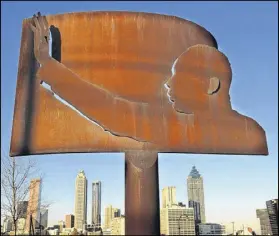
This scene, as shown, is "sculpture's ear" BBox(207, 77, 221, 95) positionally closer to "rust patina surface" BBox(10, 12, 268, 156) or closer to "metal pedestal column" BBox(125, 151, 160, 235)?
"rust patina surface" BBox(10, 12, 268, 156)

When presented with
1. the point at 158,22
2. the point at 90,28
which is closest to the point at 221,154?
the point at 158,22

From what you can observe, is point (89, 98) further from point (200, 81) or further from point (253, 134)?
point (253, 134)

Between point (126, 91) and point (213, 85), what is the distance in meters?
2.62

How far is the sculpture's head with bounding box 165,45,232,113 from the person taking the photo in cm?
1126

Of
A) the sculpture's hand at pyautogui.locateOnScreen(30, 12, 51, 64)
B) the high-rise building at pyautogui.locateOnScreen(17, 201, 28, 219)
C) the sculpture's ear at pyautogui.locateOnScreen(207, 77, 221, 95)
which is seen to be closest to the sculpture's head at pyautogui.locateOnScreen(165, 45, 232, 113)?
the sculpture's ear at pyautogui.locateOnScreen(207, 77, 221, 95)

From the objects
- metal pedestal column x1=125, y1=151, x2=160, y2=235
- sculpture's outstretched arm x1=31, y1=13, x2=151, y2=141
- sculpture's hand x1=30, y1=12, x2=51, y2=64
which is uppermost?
sculpture's hand x1=30, y1=12, x2=51, y2=64

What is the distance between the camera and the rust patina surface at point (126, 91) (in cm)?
1081

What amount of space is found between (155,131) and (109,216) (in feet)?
496

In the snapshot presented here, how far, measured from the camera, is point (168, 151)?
10812 mm

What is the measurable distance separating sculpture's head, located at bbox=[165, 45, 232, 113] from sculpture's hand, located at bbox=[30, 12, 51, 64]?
358 cm

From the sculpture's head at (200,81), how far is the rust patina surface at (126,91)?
0.10ft

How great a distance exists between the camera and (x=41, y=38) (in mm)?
11547

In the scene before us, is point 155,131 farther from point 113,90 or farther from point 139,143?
point 113,90

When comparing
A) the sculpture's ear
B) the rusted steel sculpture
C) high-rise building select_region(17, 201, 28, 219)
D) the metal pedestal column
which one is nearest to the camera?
the metal pedestal column
